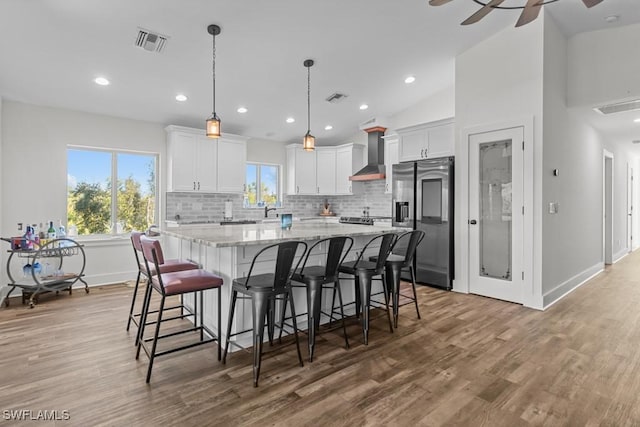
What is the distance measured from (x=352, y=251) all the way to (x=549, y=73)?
10.1 feet

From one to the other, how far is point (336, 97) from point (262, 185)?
244 cm

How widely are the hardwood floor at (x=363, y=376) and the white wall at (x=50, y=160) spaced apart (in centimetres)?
154

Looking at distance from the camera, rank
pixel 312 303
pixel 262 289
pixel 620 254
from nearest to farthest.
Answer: pixel 262 289, pixel 312 303, pixel 620 254

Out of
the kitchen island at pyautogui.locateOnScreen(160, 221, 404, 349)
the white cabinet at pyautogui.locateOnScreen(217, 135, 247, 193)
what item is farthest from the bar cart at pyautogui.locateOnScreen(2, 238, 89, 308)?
the white cabinet at pyautogui.locateOnScreen(217, 135, 247, 193)

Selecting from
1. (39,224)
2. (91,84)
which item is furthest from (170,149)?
(39,224)

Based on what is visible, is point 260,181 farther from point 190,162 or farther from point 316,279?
point 316,279

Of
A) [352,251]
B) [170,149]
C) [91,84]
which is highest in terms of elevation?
[91,84]

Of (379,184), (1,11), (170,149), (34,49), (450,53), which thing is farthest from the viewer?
(379,184)

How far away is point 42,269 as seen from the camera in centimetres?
432

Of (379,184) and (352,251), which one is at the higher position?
(379,184)

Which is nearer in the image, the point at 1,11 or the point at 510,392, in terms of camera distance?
the point at 510,392

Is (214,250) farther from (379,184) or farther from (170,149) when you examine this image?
(379,184)

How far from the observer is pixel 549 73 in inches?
157

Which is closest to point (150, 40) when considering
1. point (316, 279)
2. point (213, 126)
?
point (213, 126)
